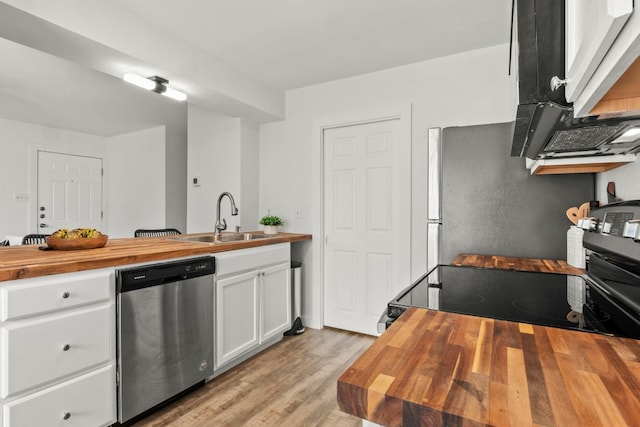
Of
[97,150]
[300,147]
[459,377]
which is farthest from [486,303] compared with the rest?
[97,150]

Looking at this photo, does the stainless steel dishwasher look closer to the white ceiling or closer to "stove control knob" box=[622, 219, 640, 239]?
the white ceiling

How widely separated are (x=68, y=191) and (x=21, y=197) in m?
0.57

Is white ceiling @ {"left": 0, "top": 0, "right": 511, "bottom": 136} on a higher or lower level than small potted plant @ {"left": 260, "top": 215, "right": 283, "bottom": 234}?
higher

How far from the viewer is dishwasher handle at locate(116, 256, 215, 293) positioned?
1.72 meters

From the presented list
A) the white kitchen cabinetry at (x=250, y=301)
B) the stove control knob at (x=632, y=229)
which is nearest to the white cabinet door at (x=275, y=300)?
the white kitchen cabinetry at (x=250, y=301)

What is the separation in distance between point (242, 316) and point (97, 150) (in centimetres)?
460

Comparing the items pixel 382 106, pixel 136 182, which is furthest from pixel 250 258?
pixel 136 182

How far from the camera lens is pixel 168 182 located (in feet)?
16.0

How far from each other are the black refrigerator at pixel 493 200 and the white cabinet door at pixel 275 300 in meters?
1.30

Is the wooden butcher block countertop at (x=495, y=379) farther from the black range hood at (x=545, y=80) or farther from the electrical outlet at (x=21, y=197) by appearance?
the electrical outlet at (x=21, y=197)

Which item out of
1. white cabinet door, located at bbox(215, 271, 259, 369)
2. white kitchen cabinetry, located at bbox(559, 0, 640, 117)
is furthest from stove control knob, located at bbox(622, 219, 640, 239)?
white cabinet door, located at bbox(215, 271, 259, 369)

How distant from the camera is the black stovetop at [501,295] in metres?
0.91

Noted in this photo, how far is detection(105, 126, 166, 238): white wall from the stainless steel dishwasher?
10.3 feet

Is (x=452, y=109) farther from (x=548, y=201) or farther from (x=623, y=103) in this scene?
(x=623, y=103)
